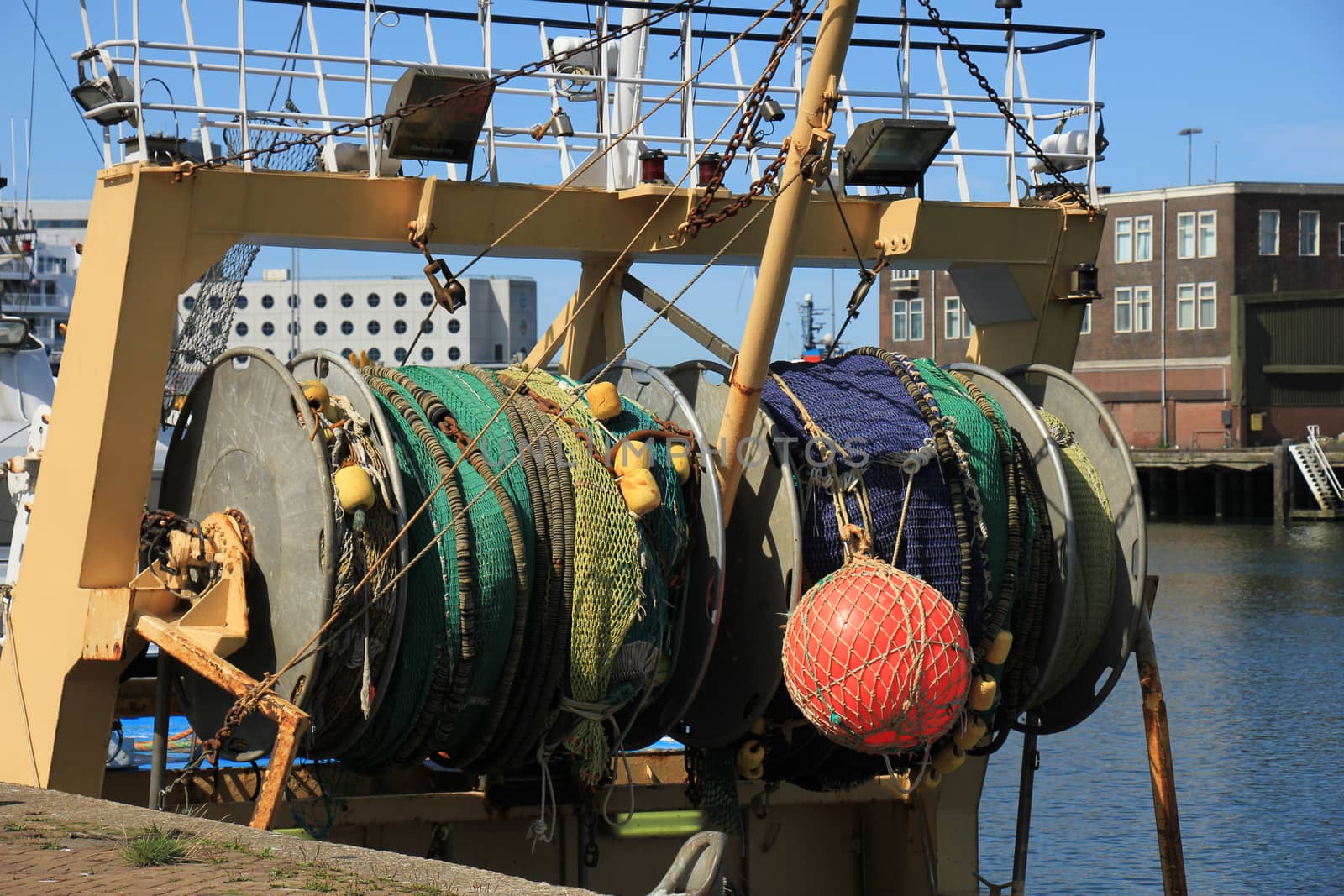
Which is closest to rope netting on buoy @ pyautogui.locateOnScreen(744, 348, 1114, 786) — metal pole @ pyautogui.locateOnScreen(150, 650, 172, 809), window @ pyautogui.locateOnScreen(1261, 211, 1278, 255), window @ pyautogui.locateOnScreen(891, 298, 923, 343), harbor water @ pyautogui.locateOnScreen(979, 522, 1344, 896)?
metal pole @ pyautogui.locateOnScreen(150, 650, 172, 809)

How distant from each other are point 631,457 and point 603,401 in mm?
430

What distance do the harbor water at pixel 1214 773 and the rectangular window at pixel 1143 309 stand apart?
32.5m

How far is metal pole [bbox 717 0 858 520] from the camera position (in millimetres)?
8961

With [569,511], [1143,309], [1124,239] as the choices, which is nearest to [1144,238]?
[1124,239]

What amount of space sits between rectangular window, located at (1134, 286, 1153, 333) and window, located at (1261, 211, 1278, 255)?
4.42m

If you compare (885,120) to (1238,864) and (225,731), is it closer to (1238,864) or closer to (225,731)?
(225,731)

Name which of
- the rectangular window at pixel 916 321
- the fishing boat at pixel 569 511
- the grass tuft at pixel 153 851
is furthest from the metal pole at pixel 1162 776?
the rectangular window at pixel 916 321

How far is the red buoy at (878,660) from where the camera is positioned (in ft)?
27.3

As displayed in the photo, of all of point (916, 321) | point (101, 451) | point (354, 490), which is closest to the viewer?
point (354, 490)

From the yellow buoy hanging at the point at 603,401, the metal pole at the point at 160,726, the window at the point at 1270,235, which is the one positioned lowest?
the metal pole at the point at 160,726

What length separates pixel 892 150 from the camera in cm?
1071

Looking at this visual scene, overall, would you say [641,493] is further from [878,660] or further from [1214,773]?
[1214,773]

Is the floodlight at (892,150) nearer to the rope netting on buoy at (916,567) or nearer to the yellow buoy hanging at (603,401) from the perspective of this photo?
the rope netting on buoy at (916,567)

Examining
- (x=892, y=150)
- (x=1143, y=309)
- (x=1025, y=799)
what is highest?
(x=1143, y=309)
